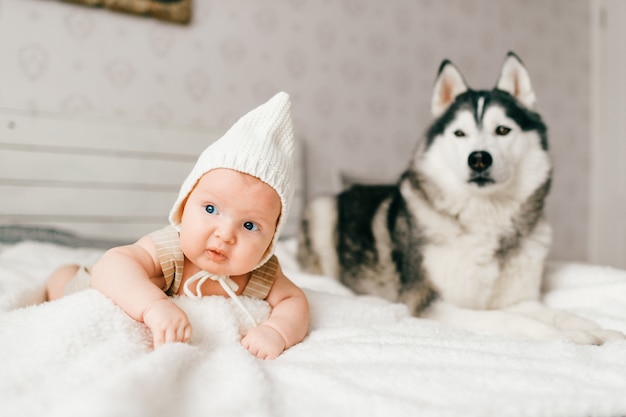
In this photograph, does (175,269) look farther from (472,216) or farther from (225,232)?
(472,216)

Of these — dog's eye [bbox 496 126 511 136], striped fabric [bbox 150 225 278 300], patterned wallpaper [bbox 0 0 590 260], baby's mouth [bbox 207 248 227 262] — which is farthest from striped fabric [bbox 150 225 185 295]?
patterned wallpaper [bbox 0 0 590 260]

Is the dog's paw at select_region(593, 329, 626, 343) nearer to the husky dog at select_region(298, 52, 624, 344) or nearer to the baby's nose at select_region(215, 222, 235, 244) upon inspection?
the husky dog at select_region(298, 52, 624, 344)

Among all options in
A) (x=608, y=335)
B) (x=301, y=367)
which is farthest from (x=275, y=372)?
(x=608, y=335)

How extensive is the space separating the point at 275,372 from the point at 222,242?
0.25m

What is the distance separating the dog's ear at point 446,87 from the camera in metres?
1.73

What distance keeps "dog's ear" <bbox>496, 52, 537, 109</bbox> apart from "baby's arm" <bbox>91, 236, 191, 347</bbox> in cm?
132

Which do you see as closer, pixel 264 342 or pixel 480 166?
pixel 264 342

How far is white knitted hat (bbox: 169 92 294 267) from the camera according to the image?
2.92 ft

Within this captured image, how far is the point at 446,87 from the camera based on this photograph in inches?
69.7

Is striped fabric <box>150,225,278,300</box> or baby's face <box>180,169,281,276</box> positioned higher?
baby's face <box>180,169,281,276</box>

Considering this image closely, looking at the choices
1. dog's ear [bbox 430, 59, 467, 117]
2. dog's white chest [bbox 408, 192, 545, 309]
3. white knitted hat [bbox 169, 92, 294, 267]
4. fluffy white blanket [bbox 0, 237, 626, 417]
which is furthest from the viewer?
dog's ear [bbox 430, 59, 467, 117]

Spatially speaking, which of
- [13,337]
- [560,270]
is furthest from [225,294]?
[560,270]

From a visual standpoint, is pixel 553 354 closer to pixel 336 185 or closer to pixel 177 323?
pixel 177 323

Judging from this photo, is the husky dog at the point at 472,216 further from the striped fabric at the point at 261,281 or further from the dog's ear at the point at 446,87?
the striped fabric at the point at 261,281
